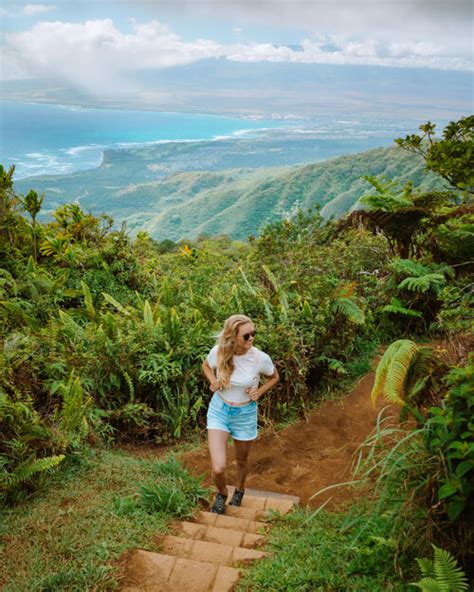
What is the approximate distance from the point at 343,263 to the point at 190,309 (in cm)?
260

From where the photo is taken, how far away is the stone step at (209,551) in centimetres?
338

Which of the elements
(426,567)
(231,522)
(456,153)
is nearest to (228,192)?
(456,153)

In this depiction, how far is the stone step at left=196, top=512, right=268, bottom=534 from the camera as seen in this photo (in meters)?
3.87

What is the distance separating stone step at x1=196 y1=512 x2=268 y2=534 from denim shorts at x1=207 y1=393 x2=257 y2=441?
58 centimetres

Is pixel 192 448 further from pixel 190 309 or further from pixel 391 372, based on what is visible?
pixel 391 372

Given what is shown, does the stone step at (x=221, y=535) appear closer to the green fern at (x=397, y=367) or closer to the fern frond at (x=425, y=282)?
the green fern at (x=397, y=367)

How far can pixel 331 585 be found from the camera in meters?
3.03

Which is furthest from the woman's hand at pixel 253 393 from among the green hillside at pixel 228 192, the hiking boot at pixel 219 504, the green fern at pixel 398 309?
the green hillside at pixel 228 192

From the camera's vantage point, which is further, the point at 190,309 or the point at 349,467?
the point at 190,309

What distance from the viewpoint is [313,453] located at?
5.43 m

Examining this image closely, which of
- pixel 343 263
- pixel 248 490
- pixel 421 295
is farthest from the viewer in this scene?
pixel 343 263

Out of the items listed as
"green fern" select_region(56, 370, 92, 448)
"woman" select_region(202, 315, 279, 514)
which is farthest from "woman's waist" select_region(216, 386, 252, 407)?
"green fern" select_region(56, 370, 92, 448)

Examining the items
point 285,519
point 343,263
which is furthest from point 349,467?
point 343,263

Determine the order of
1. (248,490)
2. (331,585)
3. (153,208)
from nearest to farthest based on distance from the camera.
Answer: (331,585)
(248,490)
(153,208)
